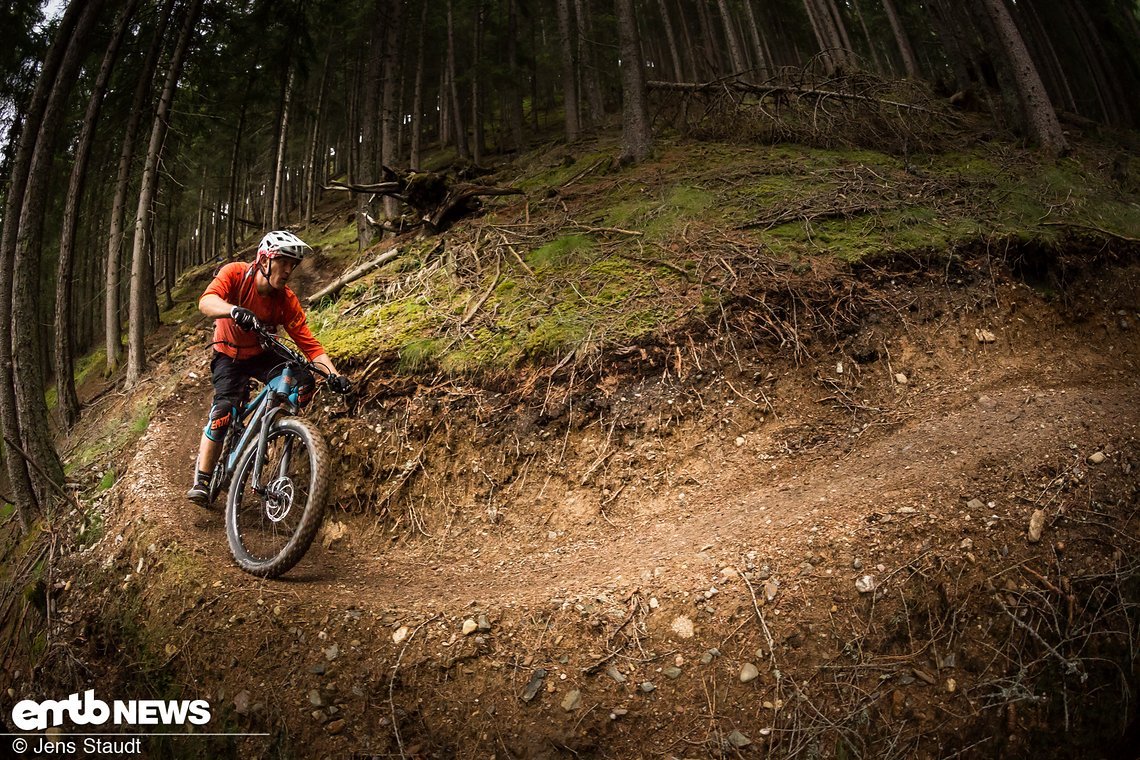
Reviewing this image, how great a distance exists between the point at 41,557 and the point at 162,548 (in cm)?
220

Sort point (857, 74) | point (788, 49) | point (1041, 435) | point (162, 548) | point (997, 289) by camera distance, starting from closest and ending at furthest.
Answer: point (1041, 435)
point (162, 548)
point (997, 289)
point (857, 74)
point (788, 49)

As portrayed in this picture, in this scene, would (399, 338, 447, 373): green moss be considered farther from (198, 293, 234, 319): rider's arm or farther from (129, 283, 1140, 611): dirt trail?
(198, 293, 234, 319): rider's arm

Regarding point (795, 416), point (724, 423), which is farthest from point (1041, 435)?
point (724, 423)

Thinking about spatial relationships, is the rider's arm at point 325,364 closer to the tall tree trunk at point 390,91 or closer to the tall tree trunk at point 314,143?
the tall tree trunk at point 390,91

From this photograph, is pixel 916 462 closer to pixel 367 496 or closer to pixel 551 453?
pixel 551 453

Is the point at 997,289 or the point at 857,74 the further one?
the point at 857,74

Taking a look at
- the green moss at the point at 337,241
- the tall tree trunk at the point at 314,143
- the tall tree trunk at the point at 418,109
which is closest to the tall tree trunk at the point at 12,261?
the green moss at the point at 337,241

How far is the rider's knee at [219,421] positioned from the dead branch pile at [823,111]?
905cm

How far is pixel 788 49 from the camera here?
2736cm

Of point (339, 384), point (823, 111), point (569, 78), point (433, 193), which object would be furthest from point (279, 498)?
point (569, 78)

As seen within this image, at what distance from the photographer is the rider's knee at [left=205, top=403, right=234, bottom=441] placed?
4.94m
